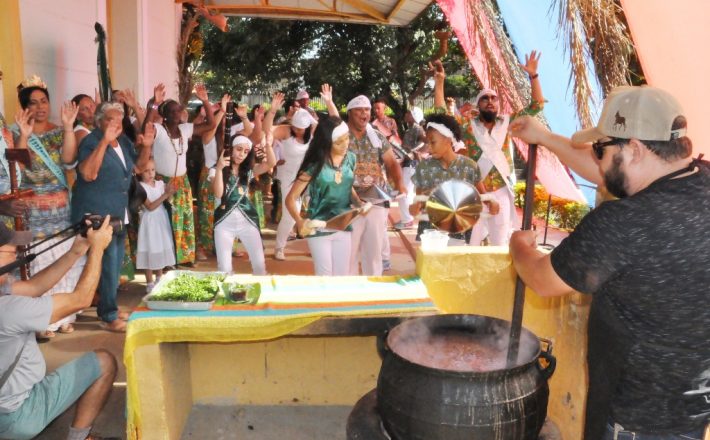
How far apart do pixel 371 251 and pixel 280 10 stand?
7915 mm

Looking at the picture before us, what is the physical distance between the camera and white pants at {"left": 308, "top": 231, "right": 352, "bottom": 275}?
4828mm

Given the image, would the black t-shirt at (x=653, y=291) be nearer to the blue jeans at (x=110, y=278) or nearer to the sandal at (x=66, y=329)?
the blue jeans at (x=110, y=278)

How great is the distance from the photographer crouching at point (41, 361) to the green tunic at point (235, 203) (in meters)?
2.12

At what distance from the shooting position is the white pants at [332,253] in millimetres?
4828

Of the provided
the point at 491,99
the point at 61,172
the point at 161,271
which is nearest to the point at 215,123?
the point at 161,271

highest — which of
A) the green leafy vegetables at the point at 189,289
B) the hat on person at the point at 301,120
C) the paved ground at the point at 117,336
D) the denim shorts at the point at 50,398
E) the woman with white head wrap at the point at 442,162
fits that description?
the hat on person at the point at 301,120

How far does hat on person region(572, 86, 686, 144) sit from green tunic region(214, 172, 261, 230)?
3.74 m

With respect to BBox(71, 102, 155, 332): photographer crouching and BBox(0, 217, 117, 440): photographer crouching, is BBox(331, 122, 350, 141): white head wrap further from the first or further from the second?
BBox(0, 217, 117, 440): photographer crouching

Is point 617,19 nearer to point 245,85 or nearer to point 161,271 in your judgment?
point 161,271

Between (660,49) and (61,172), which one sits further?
(61,172)

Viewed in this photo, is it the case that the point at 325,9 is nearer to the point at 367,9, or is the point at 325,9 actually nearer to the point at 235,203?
the point at 367,9

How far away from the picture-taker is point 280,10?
11.9m

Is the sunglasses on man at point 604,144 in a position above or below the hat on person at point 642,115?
below

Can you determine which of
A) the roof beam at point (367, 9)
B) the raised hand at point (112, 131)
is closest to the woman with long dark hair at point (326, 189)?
the raised hand at point (112, 131)
